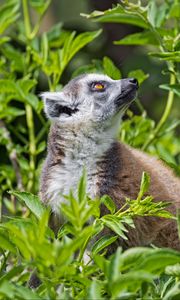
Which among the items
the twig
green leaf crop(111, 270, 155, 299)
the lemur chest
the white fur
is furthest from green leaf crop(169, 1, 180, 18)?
green leaf crop(111, 270, 155, 299)

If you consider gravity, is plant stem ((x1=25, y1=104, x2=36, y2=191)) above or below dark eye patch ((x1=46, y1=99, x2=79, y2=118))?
below

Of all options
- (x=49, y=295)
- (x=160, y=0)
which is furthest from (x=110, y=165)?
(x=160, y=0)

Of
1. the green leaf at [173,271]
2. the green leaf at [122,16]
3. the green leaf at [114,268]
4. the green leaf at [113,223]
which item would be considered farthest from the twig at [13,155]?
the green leaf at [114,268]

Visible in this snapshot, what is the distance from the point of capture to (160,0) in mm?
8258

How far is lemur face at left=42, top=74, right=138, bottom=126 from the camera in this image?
3.92 metres

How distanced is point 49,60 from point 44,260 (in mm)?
2438

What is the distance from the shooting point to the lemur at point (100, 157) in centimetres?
355

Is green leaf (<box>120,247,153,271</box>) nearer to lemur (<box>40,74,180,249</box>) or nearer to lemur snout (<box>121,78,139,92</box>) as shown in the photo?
lemur (<box>40,74,180,249</box>)

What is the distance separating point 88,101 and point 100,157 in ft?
1.38

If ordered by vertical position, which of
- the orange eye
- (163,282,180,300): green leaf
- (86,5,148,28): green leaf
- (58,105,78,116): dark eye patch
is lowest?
(163,282,180,300): green leaf

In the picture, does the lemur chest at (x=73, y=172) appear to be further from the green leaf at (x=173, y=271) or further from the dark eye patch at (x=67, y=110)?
the green leaf at (x=173, y=271)

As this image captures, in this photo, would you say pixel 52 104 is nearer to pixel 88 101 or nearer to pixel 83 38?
pixel 88 101

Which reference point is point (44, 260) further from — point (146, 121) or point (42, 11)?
point (42, 11)

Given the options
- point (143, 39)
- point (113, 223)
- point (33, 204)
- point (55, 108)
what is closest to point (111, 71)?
point (143, 39)
